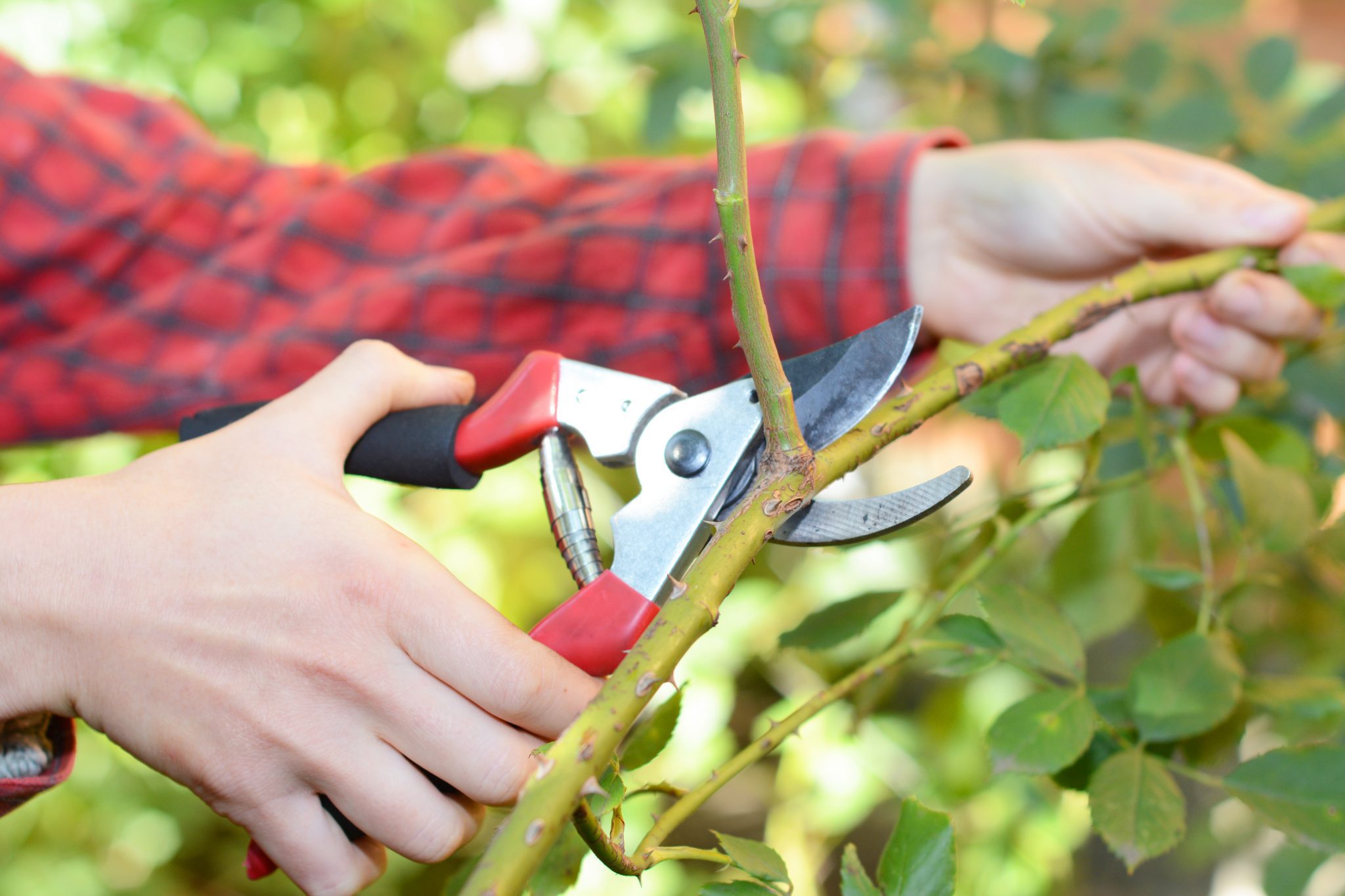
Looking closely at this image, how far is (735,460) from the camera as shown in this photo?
17.5 inches

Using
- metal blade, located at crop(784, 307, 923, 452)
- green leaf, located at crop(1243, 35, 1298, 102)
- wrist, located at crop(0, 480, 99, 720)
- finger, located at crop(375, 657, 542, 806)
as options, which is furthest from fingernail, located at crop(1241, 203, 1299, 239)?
wrist, located at crop(0, 480, 99, 720)

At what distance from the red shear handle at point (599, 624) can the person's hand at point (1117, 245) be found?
38cm

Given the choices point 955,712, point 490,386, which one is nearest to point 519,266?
point 490,386

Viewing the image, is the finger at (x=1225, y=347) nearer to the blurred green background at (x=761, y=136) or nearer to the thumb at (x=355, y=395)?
the blurred green background at (x=761, y=136)

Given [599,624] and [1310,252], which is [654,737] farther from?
[1310,252]

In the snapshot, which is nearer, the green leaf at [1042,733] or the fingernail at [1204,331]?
the green leaf at [1042,733]

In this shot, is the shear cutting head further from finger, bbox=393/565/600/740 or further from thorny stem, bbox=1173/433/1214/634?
thorny stem, bbox=1173/433/1214/634

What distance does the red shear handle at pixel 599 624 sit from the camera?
0.41m

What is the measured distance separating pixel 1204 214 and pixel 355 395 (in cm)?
54

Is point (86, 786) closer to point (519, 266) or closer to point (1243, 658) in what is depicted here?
point (519, 266)

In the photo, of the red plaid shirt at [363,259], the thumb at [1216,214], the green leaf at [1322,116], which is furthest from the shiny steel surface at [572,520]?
the green leaf at [1322,116]

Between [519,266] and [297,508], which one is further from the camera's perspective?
[519,266]

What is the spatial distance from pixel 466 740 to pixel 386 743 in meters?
0.04

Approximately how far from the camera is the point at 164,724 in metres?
0.41
